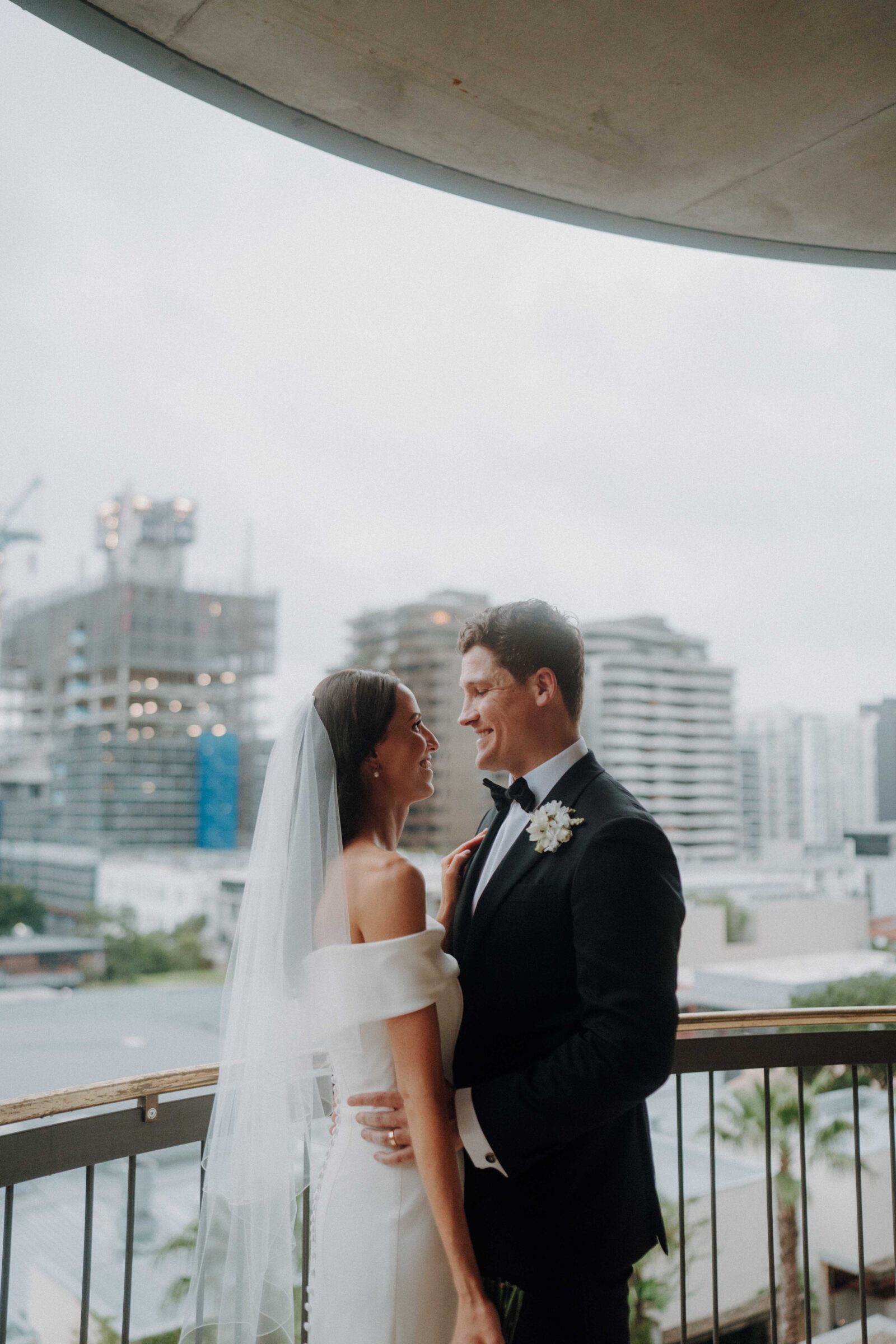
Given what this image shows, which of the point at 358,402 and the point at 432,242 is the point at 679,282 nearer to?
the point at 432,242

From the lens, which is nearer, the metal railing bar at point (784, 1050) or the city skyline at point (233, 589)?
the metal railing bar at point (784, 1050)

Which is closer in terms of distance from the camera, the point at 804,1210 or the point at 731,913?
the point at 804,1210

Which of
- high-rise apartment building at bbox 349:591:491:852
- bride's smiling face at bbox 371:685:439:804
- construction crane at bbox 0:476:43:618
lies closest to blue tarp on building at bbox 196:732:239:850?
high-rise apartment building at bbox 349:591:491:852

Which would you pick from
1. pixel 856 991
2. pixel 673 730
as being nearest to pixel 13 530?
pixel 673 730

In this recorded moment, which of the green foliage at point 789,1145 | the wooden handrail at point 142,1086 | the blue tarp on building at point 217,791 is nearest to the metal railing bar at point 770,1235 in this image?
the wooden handrail at point 142,1086

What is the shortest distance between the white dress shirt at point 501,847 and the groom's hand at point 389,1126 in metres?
0.02

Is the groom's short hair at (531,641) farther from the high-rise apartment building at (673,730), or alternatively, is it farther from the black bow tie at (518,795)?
the high-rise apartment building at (673,730)

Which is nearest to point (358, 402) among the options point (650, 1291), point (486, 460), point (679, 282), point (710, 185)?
point (486, 460)

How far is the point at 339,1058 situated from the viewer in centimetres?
163

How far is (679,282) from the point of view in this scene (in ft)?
198

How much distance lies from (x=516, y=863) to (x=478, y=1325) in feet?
2.14

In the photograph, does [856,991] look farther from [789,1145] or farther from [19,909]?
[19,909]

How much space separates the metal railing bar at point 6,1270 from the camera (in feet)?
5.44

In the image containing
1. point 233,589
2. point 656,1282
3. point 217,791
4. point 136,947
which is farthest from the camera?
point 233,589
